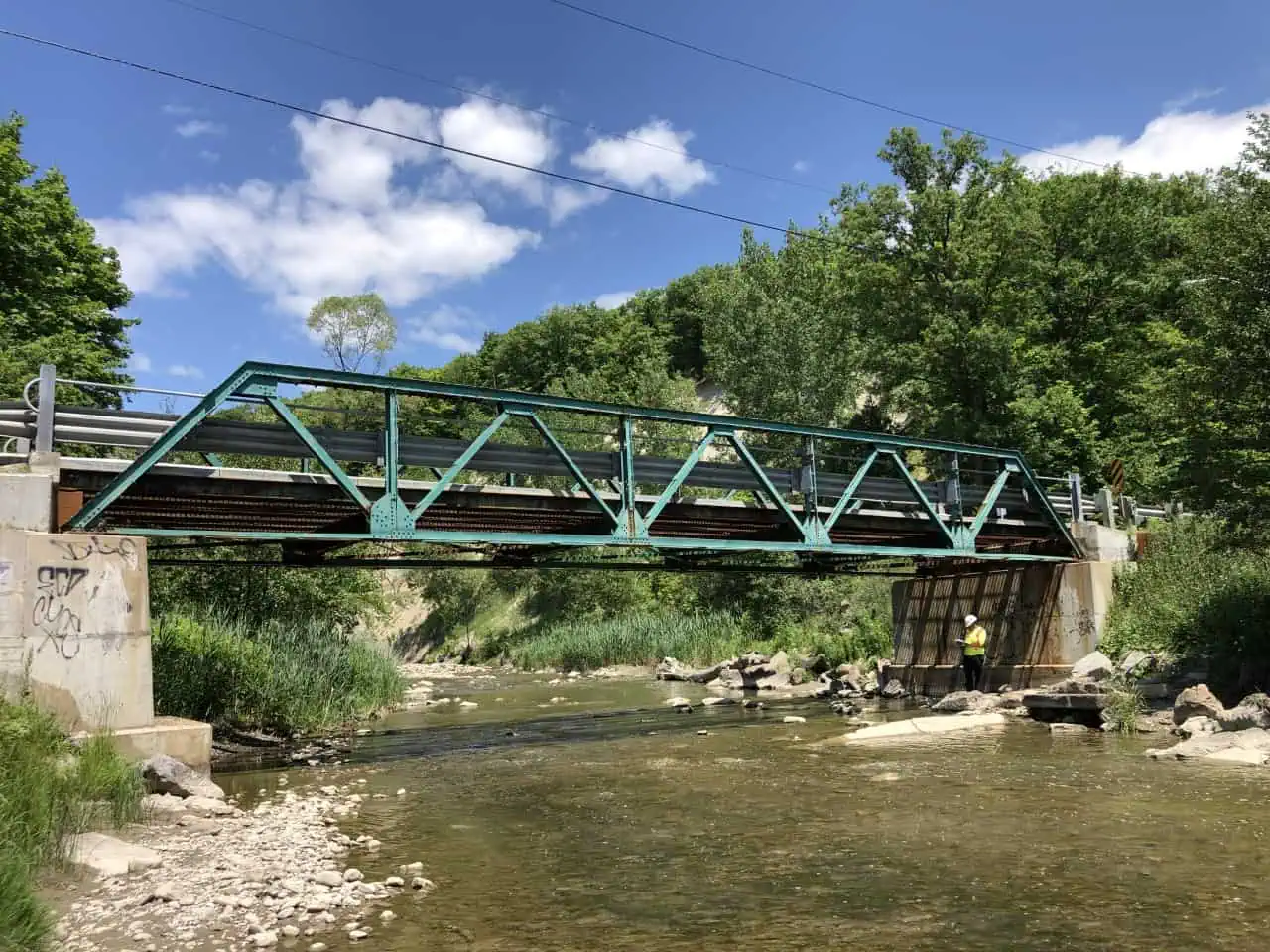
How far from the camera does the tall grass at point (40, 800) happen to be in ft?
19.1

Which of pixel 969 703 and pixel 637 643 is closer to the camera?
pixel 969 703

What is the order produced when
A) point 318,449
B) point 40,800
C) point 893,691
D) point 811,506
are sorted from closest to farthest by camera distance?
point 40,800 < point 318,449 < point 811,506 < point 893,691

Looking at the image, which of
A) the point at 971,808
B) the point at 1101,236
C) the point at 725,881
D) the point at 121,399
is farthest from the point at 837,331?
the point at 725,881

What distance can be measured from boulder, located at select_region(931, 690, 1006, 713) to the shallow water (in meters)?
3.99

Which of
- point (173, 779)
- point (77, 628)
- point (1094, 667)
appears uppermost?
point (77, 628)

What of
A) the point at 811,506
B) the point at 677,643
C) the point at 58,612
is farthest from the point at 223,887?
the point at 677,643

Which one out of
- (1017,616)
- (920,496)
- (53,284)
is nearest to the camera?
(920,496)

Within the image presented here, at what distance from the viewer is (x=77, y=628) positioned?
11.5 meters

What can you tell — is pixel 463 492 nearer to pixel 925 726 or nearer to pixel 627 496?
pixel 627 496

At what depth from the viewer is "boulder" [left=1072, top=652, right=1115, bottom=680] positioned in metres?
19.6

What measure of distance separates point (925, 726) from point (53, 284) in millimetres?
33613

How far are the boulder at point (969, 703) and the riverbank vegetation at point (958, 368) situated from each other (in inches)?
138

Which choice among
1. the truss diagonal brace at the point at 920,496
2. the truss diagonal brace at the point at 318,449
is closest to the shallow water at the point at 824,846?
the truss diagonal brace at the point at 318,449

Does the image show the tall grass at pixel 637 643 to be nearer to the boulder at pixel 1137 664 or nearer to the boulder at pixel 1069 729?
the boulder at pixel 1137 664
